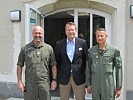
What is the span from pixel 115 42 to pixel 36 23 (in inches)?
84.2

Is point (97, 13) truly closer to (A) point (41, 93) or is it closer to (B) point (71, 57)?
(B) point (71, 57)

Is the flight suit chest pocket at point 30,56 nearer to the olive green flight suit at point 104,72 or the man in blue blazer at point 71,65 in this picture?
the man in blue blazer at point 71,65

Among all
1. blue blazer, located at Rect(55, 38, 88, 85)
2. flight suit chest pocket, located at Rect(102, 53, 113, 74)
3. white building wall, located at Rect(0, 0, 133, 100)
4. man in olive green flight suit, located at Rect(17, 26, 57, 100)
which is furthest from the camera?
white building wall, located at Rect(0, 0, 133, 100)

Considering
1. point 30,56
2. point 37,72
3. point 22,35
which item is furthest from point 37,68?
point 22,35

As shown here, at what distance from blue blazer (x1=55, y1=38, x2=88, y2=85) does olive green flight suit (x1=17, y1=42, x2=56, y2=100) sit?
27 centimetres

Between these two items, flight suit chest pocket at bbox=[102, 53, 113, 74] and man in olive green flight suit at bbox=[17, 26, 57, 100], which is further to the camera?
man in olive green flight suit at bbox=[17, 26, 57, 100]

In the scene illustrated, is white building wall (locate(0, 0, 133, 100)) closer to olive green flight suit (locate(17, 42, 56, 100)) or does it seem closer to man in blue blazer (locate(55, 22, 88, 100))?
man in blue blazer (locate(55, 22, 88, 100))

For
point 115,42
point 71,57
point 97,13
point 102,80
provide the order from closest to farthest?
point 102,80
point 71,57
point 115,42
point 97,13

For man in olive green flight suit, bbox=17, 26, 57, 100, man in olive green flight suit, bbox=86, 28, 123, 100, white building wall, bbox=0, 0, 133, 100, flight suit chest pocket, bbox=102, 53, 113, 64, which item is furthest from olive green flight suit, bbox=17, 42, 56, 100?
white building wall, bbox=0, 0, 133, 100

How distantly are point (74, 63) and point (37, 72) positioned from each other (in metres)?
0.66

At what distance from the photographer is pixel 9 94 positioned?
8531 mm

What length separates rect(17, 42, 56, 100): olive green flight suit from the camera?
518 cm

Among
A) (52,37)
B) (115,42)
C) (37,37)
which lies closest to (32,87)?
(37,37)

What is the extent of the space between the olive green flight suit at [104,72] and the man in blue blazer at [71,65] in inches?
14.0
